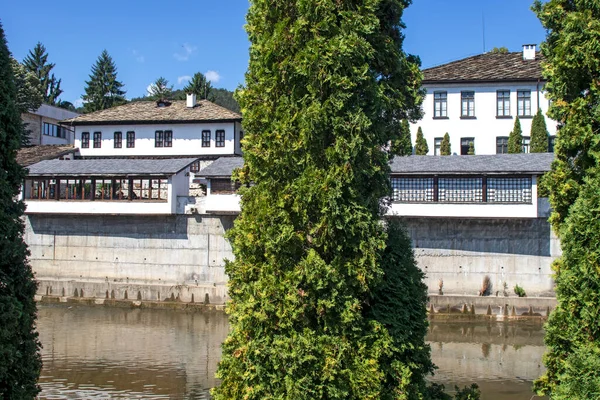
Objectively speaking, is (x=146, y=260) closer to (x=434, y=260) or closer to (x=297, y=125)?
(x=434, y=260)

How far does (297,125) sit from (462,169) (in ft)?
64.5

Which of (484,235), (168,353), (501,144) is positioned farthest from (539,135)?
(168,353)

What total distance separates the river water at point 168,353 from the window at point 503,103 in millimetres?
13498

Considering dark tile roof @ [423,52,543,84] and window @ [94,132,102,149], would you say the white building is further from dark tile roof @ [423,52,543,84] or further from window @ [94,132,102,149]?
window @ [94,132,102,149]

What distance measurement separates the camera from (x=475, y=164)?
1037 inches

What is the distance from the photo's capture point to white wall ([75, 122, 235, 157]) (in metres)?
38.4

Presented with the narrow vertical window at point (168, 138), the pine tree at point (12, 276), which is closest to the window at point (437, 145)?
the narrow vertical window at point (168, 138)

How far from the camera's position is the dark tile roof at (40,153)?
1431 inches

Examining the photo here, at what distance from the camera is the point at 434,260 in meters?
25.7

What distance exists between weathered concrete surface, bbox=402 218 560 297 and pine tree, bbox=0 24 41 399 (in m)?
19.3

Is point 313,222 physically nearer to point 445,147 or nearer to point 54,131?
point 445,147

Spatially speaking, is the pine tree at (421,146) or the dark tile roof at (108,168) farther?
the pine tree at (421,146)

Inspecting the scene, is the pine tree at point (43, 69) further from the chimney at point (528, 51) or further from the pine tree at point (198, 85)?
the chimney at point (528, 51)

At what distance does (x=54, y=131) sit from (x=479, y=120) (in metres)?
33.3
